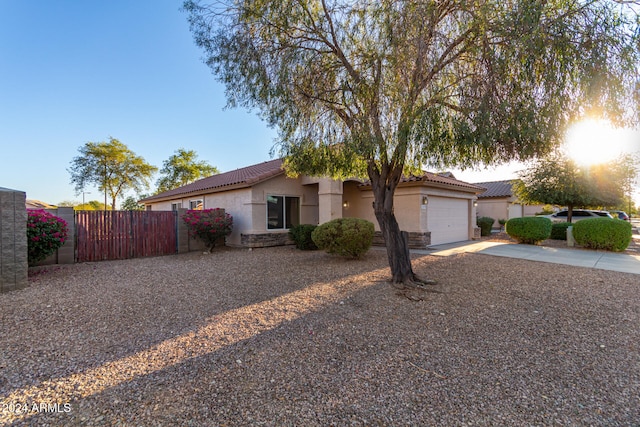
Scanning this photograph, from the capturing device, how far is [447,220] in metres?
13.6

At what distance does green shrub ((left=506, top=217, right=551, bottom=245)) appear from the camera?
1263cm

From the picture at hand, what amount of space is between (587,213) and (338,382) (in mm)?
26217

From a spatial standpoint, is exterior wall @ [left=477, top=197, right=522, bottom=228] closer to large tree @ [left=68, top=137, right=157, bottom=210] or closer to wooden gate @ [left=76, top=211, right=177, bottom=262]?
wooden gate @ [left=76, top=211, right=177, bottom=262]

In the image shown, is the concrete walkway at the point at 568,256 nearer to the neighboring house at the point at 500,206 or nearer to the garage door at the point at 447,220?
the garage door at the point at 447,220

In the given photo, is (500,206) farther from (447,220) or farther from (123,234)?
(123,234)

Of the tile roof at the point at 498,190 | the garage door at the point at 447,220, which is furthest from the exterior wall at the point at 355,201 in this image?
the tile roof at the point at 498,190

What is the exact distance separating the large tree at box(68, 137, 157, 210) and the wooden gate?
2482 centimetres

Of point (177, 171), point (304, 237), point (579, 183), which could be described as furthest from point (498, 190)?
point (177, 171)

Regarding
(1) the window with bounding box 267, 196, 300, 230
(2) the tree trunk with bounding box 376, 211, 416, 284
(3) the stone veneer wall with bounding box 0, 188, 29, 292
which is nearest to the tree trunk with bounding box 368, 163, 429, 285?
(2) the tree trunk with bounding box 376, 211, 416, 284

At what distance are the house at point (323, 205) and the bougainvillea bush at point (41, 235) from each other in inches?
236

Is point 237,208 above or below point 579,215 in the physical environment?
above

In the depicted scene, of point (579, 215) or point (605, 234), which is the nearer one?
point (605, 234)

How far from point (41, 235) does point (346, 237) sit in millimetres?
7869

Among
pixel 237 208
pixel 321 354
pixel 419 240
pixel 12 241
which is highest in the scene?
pixel 237 208
